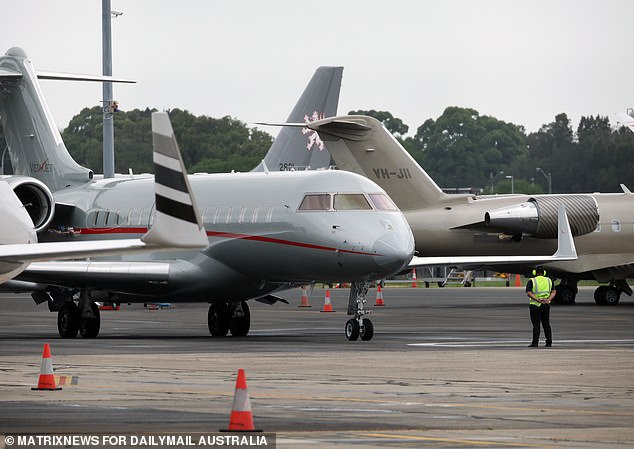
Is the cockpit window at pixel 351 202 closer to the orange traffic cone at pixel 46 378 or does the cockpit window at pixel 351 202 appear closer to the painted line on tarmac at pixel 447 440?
the orange traffic cone at pixel 46 378

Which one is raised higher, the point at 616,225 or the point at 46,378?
the point at 616,225

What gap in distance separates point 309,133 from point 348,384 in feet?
106

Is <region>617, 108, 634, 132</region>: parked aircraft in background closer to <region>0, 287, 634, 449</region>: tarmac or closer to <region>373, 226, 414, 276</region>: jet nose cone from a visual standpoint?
<region>0, 287, 634, 449</region>: tarmac

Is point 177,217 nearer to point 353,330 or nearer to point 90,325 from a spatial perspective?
point 353,330

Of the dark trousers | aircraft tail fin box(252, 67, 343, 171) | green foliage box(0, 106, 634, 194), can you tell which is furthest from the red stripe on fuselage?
green foliage box(0, 106, 634, 194)

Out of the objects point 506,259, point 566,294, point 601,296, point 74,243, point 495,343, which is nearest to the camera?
point 74,243

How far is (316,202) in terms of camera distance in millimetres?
28812

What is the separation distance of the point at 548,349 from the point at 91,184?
13.3 metres

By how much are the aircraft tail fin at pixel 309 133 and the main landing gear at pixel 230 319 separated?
764 inches

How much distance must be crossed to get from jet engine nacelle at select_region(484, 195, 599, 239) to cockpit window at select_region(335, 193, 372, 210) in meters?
18.0

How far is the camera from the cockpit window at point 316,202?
94.1 feet

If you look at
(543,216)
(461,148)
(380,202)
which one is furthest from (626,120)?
(461,148)

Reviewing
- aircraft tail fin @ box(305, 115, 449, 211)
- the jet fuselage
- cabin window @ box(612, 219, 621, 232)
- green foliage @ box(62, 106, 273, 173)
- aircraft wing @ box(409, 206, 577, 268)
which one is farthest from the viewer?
green foliage @ box(62, 106, 273, 173)

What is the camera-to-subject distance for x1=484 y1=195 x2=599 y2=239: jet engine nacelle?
1822 inches
